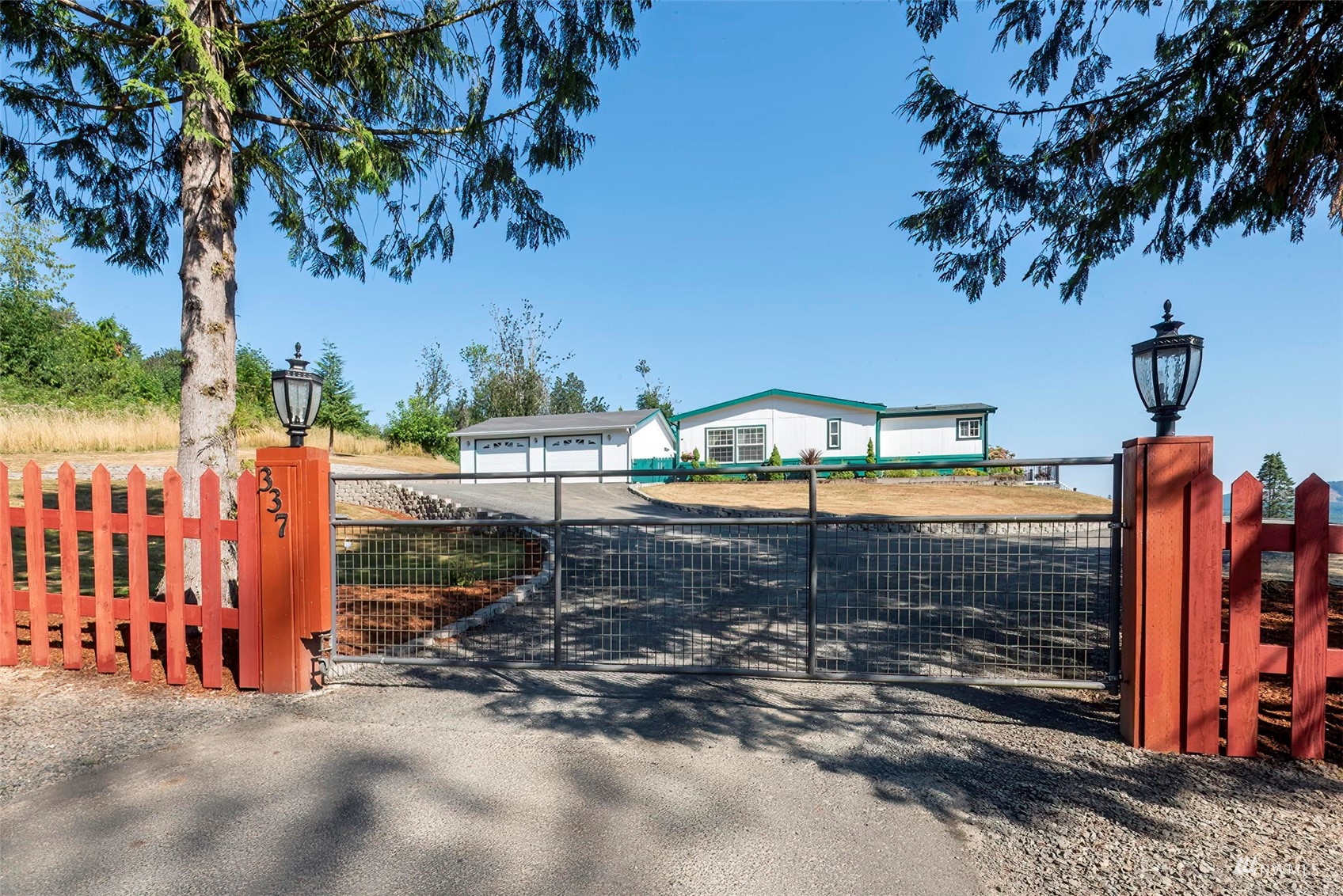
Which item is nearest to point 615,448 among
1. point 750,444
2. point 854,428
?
point 750,444

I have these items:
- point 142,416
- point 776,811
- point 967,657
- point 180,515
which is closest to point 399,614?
point 180,515

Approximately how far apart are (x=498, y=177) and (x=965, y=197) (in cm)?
481

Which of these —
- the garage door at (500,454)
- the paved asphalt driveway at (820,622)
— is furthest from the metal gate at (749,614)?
the garage door at (500,454)

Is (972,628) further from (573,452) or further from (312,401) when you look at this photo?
(573,452)

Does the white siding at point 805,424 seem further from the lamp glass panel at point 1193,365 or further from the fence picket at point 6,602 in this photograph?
the fence picket at point 6,602

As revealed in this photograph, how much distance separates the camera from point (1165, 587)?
3.16 m

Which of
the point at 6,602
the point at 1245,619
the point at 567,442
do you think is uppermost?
the point at 567,442

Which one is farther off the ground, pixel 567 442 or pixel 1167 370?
pixel 1167 370

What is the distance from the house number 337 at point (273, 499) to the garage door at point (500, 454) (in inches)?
985

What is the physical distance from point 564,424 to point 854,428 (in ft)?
43.2

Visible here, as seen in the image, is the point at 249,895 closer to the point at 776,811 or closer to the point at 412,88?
the point at 776,811

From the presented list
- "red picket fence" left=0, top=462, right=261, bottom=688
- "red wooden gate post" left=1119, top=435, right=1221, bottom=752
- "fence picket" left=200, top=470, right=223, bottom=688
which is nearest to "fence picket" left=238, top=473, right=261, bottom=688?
"red picket fence" left=0, top=462, right=261, bottom=688

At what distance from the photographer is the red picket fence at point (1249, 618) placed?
3.00m

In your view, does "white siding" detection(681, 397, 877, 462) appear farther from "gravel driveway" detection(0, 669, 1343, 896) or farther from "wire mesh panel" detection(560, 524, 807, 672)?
"gravel driveway" detection(0, 669, 1343, 896)
